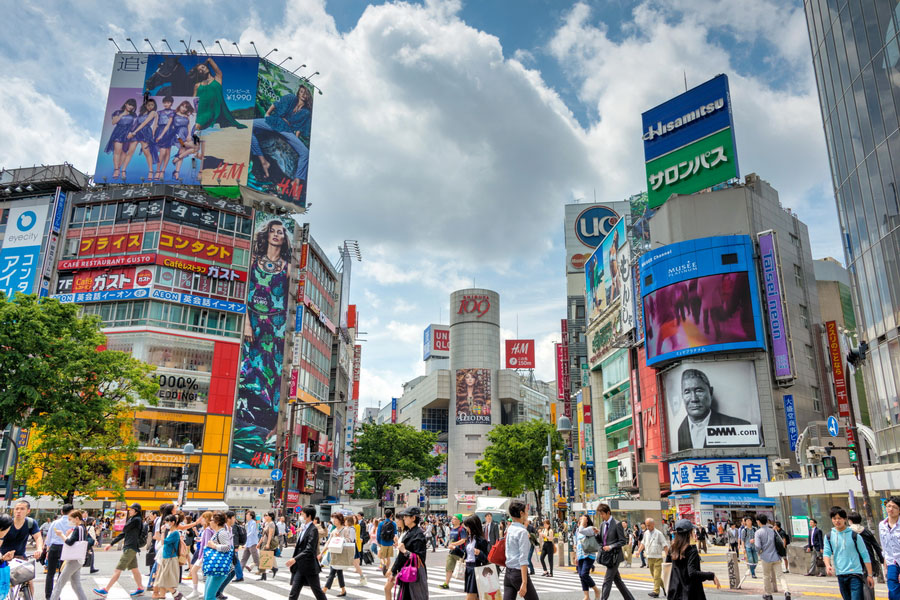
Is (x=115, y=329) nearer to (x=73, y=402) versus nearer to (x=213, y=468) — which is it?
(x=213, y=468)

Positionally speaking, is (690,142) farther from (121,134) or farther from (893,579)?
(893,579)

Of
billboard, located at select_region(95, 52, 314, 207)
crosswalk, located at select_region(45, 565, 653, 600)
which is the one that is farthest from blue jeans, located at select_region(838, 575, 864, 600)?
billboard, located at select_region(95, 52, 314, 207)

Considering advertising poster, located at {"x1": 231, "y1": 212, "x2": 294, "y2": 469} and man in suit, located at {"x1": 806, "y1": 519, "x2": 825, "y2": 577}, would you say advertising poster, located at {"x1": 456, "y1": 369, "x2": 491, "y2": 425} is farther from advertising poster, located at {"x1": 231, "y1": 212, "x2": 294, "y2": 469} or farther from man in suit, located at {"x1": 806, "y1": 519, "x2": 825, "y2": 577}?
man in suit, located at {"x1": 806, "y1": 519, "x2": 825, "y2": 577}

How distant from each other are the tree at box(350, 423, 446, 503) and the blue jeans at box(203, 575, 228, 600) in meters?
57.7

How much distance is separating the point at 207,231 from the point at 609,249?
32853 millimetres

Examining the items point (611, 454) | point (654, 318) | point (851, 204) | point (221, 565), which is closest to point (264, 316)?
point (654, 318)

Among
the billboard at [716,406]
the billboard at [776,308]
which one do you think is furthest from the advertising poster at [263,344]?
the billboard at [776,308]

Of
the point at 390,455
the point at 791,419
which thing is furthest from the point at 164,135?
the point at 791,419

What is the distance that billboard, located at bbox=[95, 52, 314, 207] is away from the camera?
184ft

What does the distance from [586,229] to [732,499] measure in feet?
144

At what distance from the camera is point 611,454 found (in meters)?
60.8

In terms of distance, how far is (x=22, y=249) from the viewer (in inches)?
2020

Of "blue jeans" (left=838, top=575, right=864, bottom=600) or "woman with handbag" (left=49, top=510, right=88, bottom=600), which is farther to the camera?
"woman with handbag" (left=49, top=510, right=88, bottom=600)

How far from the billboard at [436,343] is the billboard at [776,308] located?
8325 centimetres
